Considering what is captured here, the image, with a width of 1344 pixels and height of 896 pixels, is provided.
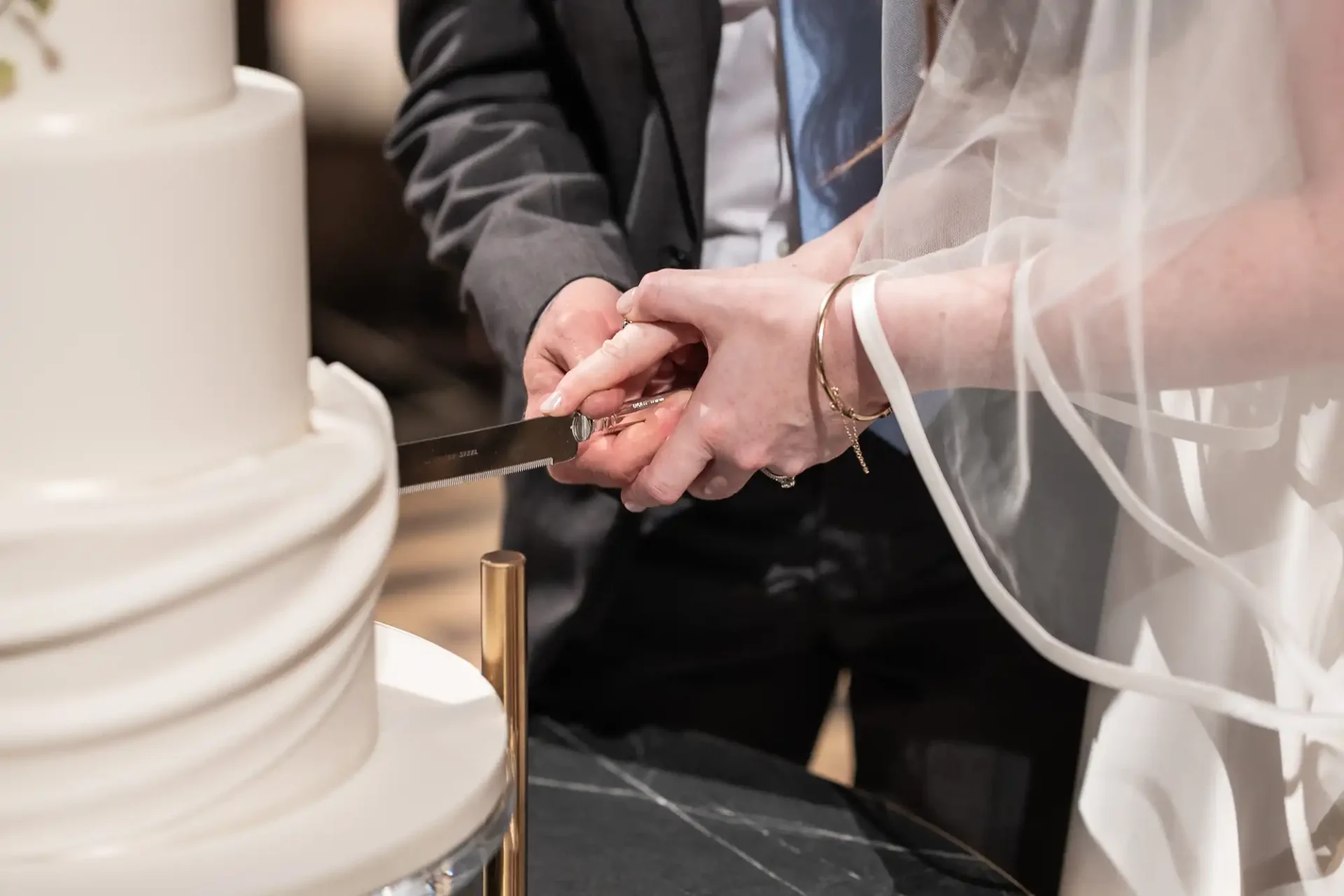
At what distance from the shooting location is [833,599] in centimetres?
108

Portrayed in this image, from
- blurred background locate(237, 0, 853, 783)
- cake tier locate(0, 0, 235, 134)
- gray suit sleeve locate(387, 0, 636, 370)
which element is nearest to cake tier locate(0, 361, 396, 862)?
cake tier locate(0, 0, 235, 134)

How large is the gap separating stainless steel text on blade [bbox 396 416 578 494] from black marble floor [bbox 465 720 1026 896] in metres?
0.25

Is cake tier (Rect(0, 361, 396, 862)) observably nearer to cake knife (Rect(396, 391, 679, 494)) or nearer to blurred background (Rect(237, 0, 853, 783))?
cake knife (Rect(396, 391, 679, 494))

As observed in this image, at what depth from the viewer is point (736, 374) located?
798 millimetres

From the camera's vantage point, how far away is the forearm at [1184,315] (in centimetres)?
62

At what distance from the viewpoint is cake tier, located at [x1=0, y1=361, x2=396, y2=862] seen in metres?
0.45

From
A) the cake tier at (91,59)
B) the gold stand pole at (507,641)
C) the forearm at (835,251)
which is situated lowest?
the gold stand pole at (507,641)

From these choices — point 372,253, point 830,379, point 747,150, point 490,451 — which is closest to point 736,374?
point 830,379

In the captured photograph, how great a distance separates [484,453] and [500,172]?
404 mm

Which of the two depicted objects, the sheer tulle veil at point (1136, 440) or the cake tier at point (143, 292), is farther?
the sheer tulle veil at point (1136, 440)

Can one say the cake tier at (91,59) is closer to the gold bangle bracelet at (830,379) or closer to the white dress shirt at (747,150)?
the gold bangle bracelet at (830,379)

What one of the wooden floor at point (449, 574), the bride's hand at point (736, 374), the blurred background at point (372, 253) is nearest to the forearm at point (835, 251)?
the bride's hand at point (736, 374)

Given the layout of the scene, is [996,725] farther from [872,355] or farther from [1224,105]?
[1224,105]

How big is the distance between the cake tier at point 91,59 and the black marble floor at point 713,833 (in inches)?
20.3
